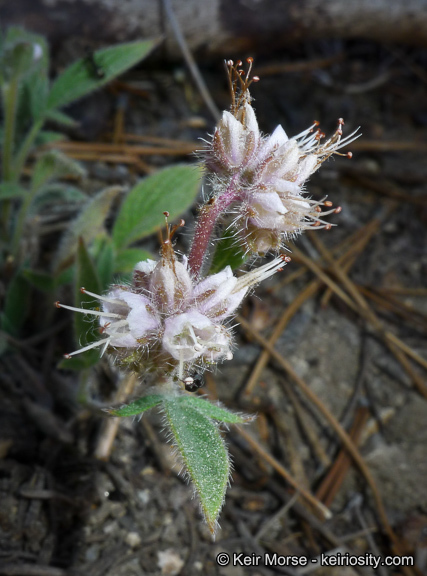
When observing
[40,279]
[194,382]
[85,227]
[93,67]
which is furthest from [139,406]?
[93,67]

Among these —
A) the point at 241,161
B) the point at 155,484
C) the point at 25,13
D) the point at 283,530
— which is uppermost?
the point at 25,13

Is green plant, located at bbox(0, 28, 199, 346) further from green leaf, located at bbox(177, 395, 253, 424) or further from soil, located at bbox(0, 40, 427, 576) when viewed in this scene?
green leaf, located at bbox(177, 395, 253, 424)

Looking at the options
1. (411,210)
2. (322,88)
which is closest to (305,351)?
(411,210)

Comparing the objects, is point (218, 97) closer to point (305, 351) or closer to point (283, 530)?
point (305, 351)

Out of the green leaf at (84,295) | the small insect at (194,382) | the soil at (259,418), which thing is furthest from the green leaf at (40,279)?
the small insect at (194,382)

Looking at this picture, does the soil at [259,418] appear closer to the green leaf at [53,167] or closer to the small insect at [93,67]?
the green leaf at [53,167]
